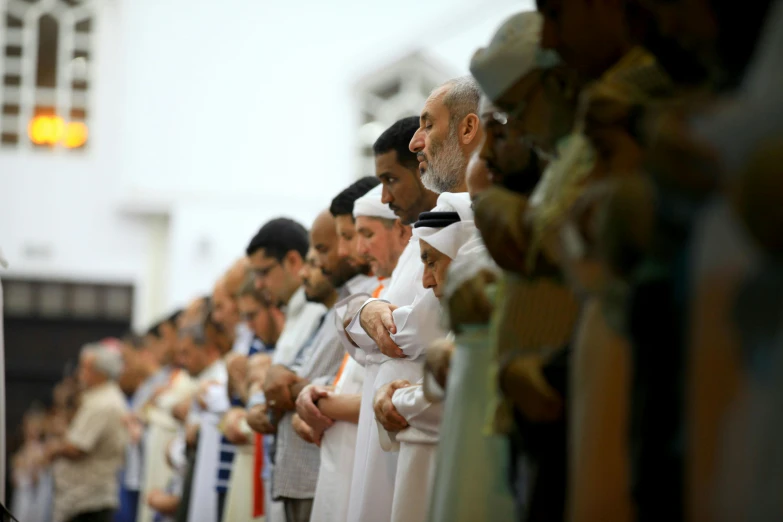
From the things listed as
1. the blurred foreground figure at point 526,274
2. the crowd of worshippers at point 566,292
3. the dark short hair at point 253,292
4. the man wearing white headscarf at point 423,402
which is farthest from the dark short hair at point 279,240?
the blurred foreground figure at point 526,274

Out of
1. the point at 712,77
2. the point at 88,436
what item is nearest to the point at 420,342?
the point at 712,77

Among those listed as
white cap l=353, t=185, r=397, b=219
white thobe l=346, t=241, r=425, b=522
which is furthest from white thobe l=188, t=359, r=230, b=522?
white thobe l=346, t=241, r=425, b=522

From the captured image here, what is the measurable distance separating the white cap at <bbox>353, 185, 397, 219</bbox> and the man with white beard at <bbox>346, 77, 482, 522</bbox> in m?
0.46

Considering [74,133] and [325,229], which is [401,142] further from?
[74,133]

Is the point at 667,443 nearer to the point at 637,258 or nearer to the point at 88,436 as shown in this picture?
the point at 637,258

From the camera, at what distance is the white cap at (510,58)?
8.71 ft

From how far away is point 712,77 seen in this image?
1882mm

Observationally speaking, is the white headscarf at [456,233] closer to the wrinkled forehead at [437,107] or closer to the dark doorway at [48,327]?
the wrinkled forehead at [437,107]

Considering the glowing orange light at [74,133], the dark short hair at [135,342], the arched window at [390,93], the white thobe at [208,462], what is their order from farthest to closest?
1. the glowing orange light at [74,133]
2. the arched window at [390,93]
3. the dark short hair at [135,342]
4. the white thobe at [208,462]

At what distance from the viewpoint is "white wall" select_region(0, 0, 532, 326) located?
17.5m

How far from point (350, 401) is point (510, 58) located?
2345 millimetres

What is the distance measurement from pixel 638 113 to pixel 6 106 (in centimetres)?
1730

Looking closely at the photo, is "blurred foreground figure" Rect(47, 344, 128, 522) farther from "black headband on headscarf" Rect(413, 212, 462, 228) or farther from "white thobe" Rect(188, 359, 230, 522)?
"black headband on headscarf" Rect(413, 212, 462, 228)

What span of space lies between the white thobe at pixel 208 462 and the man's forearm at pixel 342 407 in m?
2.82
